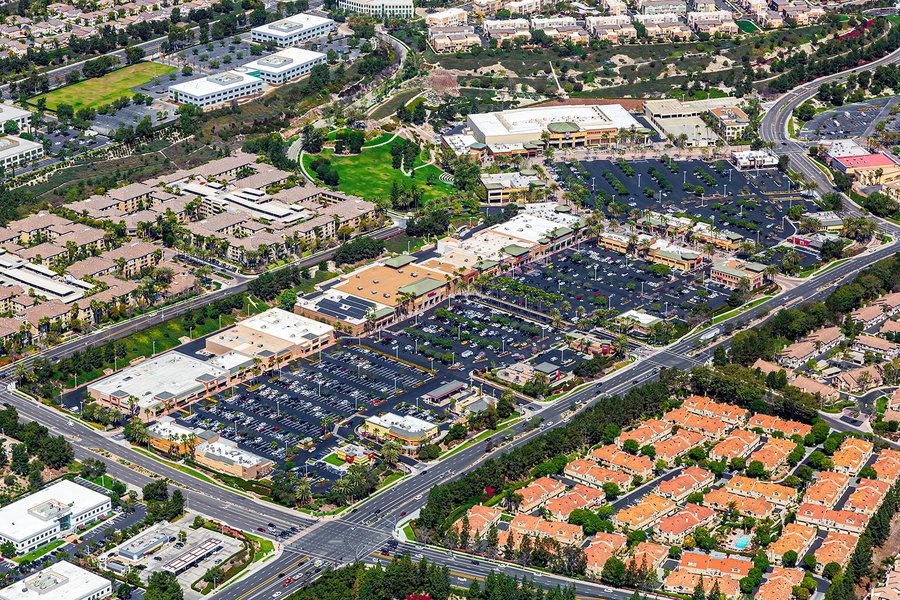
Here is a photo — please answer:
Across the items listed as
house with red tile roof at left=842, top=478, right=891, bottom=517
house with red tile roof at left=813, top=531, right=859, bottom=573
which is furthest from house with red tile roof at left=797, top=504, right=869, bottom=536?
house with red tile roof at left=813, top=531, right=859, bottom=573

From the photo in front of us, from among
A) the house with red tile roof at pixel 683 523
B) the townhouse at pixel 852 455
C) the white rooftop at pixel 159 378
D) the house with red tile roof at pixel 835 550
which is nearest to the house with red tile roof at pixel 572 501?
the house with red tile roof at pixel 683 523

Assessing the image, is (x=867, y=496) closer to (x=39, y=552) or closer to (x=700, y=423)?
(x=700, y=423)

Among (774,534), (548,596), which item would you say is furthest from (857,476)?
(548,596)

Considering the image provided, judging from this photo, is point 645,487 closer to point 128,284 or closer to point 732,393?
point 732,393

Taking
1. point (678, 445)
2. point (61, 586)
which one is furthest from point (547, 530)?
point (61, 586)

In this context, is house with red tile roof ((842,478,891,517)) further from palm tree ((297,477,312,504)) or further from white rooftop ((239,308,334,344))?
white rooftop ((239,308,334,344))

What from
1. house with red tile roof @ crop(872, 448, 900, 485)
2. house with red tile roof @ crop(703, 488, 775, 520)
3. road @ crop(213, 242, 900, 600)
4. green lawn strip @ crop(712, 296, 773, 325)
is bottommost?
road @ crop(213, 242, 900, 600)

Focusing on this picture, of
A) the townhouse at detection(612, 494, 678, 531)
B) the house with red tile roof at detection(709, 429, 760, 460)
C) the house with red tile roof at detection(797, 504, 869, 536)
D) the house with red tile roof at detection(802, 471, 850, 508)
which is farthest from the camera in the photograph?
the house with red tile roof at detection(709, 429, 760, 460)

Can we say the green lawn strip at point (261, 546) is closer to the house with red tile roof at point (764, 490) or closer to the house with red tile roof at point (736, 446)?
the house with red tile roof at point (764, 490)
